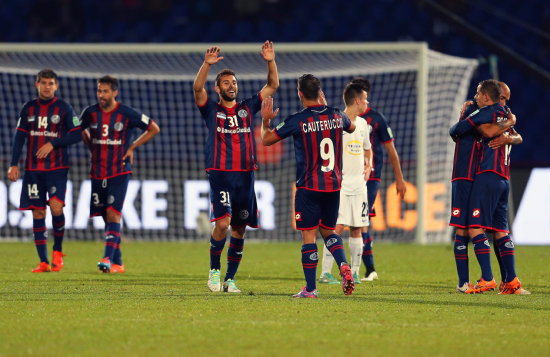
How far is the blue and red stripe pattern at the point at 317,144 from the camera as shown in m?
6.47

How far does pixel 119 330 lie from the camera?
191 inches

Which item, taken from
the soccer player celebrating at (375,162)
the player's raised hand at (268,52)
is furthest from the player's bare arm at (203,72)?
the soccer player celebrating at (375,162)

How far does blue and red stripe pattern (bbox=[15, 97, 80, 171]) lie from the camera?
9031 mm

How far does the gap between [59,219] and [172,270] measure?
4.04 ft

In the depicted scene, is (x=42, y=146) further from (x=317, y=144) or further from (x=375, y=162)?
(x=317, y=144)

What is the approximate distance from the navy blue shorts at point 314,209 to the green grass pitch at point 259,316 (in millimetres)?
532

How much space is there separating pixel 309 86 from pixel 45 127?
3540 millimetres

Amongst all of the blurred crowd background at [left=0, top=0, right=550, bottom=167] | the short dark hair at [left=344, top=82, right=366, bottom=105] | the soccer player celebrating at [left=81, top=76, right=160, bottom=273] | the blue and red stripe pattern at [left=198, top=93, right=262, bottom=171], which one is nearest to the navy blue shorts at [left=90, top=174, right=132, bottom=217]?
the soccer player celebrating at [left=81, top=76, right=160, bottom=273]

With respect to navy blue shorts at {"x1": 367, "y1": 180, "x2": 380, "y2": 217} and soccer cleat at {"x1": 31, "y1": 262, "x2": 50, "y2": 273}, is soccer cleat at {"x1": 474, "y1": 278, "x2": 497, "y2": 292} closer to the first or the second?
navy blue shorts at {"x1": 367, "y1": 180, "x2": 380, "y2": 217}

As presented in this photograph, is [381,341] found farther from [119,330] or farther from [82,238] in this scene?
[82,238]

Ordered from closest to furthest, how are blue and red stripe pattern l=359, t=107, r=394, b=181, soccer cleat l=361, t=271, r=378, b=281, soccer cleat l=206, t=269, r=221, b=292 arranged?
soccer cleat l=206, t=269, r=221, b=292
soccer cleat l=361, t=271, r=378, b=281
blue and red stripe pattern l=359, t=107, r=394, b=181

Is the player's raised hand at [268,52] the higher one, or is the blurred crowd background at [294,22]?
the blurred crowd background at [294,22]

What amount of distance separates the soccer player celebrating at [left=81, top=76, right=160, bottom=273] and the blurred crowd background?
438 inches

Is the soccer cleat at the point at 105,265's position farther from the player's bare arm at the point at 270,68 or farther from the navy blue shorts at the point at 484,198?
the navy blue shorts at the point at 484,198
